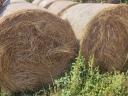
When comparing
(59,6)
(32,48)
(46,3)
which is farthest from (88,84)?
(46,3)

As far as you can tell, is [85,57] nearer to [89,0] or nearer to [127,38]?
[127,38]

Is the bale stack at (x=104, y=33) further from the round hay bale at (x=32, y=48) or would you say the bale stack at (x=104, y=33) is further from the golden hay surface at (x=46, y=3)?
the golden hay surface at (x=46, y=3)

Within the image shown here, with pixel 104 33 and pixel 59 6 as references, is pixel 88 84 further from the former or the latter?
pixel 59 6

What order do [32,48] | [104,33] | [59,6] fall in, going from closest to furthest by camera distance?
[32,48], [104,33], [59,6]

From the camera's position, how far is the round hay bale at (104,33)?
18.2ft

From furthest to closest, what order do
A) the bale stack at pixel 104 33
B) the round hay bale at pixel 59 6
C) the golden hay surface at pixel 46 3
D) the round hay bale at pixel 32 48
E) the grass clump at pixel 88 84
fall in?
the golden hay surface at pixel 46 3 < the round hay bale at pixel 59 6 < the bale stack at pixel 104 33 < the round hay bale at pixel 32 48 < the grass clump at pixel 88 84

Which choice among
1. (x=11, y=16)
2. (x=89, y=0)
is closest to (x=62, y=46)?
(x=11, y=16)

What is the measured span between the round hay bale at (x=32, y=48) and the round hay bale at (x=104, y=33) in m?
0.24

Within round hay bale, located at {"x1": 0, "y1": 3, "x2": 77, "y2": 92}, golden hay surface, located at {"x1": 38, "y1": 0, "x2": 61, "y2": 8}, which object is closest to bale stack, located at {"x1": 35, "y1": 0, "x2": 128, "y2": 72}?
round hay bale, located at {"x1": 0, "y1": 3, "x2": 77, "y2": 92}

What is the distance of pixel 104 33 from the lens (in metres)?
5.74

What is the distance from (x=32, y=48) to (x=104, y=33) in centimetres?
124

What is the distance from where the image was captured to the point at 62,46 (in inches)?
218

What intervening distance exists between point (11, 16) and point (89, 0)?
4.74 metres

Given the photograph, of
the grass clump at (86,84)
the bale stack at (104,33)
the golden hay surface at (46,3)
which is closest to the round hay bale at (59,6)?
the golden hay surface at (46,3)
